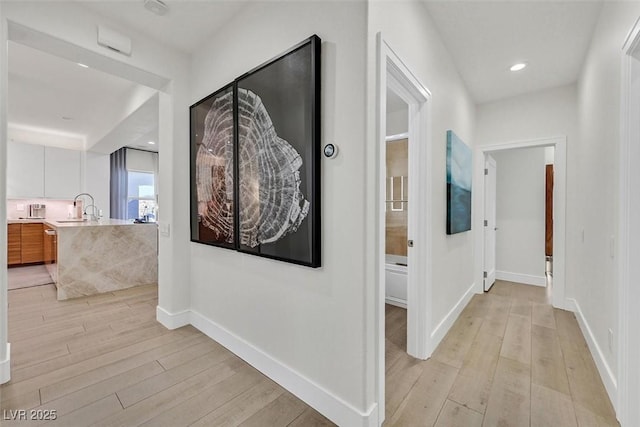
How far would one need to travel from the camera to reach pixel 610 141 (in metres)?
1.89

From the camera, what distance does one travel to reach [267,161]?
6.07ft

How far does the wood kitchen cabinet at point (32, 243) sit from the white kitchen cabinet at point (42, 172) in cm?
62

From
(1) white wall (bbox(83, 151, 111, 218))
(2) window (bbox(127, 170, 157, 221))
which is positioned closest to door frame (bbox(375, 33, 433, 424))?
(2) window (bbox(127, 170, 157, 221))

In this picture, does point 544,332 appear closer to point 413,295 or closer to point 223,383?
point 413,295

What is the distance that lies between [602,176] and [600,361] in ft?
4.36

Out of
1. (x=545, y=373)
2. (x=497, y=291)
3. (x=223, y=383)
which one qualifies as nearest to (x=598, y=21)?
(x=545, y=373)

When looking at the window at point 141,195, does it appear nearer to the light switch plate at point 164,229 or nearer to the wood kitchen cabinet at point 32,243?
the wood kitchen cabinet at point 32,243

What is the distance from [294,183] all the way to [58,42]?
199cm

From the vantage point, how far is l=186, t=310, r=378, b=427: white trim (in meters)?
1.45

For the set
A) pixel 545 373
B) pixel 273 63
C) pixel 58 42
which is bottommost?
pixel 545 373

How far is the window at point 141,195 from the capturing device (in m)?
6.98

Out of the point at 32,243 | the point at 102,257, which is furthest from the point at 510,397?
the point at 32,243

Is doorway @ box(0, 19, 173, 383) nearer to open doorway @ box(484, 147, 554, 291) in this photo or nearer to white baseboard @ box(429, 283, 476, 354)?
white baseboard @ box(429, 283, 476, 354)

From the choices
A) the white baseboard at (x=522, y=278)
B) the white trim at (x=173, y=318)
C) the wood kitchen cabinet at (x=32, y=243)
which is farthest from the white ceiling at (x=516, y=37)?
the wood kitchen cabinet at (x=32, y=243)
